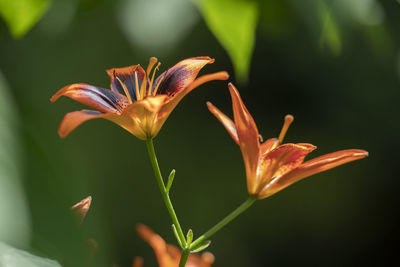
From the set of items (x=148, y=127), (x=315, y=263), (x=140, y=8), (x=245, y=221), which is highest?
(x=140, y=8)

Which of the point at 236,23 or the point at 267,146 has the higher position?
the point at 236,23

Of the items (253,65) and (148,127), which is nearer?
(148,127)

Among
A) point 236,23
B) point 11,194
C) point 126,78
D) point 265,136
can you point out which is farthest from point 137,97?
point 265,136

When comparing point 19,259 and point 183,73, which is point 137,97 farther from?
point 19,259

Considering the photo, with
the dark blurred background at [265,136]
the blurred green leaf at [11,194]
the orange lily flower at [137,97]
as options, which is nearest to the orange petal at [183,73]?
the orange lily flower at [137,97]

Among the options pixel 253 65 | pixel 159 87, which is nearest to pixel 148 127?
pixel 159 87

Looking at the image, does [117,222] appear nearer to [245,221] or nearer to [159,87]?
[245,221]

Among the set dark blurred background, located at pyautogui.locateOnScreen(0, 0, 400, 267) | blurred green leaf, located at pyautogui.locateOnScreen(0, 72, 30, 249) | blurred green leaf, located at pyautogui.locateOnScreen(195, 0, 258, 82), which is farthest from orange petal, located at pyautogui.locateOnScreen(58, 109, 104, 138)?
dark blurred background, located at pyautogui.locateOnScreen(0, 0, 400, 267)
